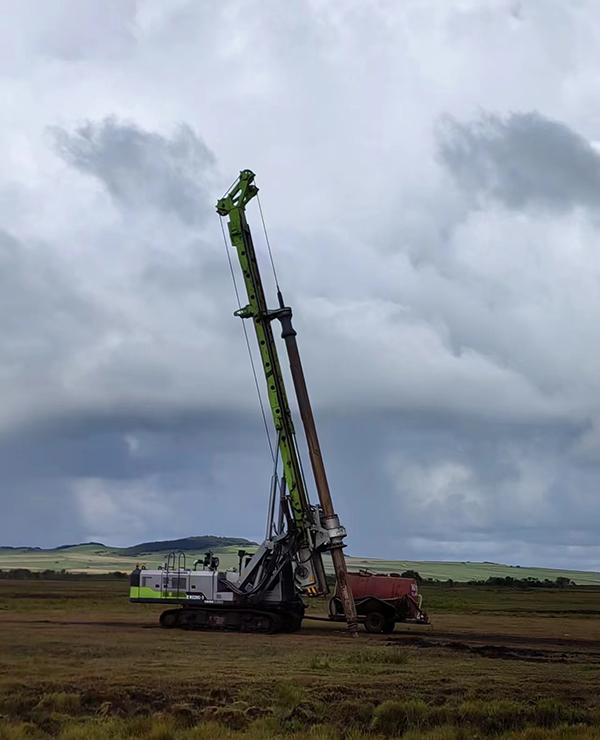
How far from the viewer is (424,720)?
16.4 m

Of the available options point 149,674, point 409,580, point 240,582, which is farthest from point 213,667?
point 409,580

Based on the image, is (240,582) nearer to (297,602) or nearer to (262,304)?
(297,602)

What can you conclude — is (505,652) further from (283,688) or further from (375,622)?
(283,688)

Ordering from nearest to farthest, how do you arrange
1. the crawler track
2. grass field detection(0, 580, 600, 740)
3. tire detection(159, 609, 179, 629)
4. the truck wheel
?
grass field detection(0, 580, 600, 740) → the crawler track → tire detection(159, 609, 179, 629) → the truck wheel

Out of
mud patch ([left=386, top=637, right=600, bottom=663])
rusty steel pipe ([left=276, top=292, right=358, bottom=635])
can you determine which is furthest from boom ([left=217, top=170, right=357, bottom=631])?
mud patch ([left=386, top=637, right=600, bottom=663])

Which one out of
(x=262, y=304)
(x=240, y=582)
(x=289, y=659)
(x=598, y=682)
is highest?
(x=262, y=304)

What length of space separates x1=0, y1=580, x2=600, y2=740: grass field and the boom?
4.65 metres

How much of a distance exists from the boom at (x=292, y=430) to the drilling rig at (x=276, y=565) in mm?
38

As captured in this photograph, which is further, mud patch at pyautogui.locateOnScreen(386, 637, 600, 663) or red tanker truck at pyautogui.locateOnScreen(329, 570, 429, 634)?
red tanker truck at pyautogui.locateOnScreen(329, 570, 429, 634)

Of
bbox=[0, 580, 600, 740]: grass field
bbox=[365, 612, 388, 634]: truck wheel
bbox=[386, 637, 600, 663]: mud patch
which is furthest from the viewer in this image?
bbox=[365, 612, 388, 634]: truck wheel

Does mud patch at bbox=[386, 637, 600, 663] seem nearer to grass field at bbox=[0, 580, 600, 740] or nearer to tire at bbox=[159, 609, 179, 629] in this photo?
grass field at bbox=[0, 580, 600, 740]

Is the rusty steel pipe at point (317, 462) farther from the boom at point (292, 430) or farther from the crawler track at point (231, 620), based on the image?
the crawler track at point (231, 620)

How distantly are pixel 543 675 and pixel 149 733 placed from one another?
11.2 metres

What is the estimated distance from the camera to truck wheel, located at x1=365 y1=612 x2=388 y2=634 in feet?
117
